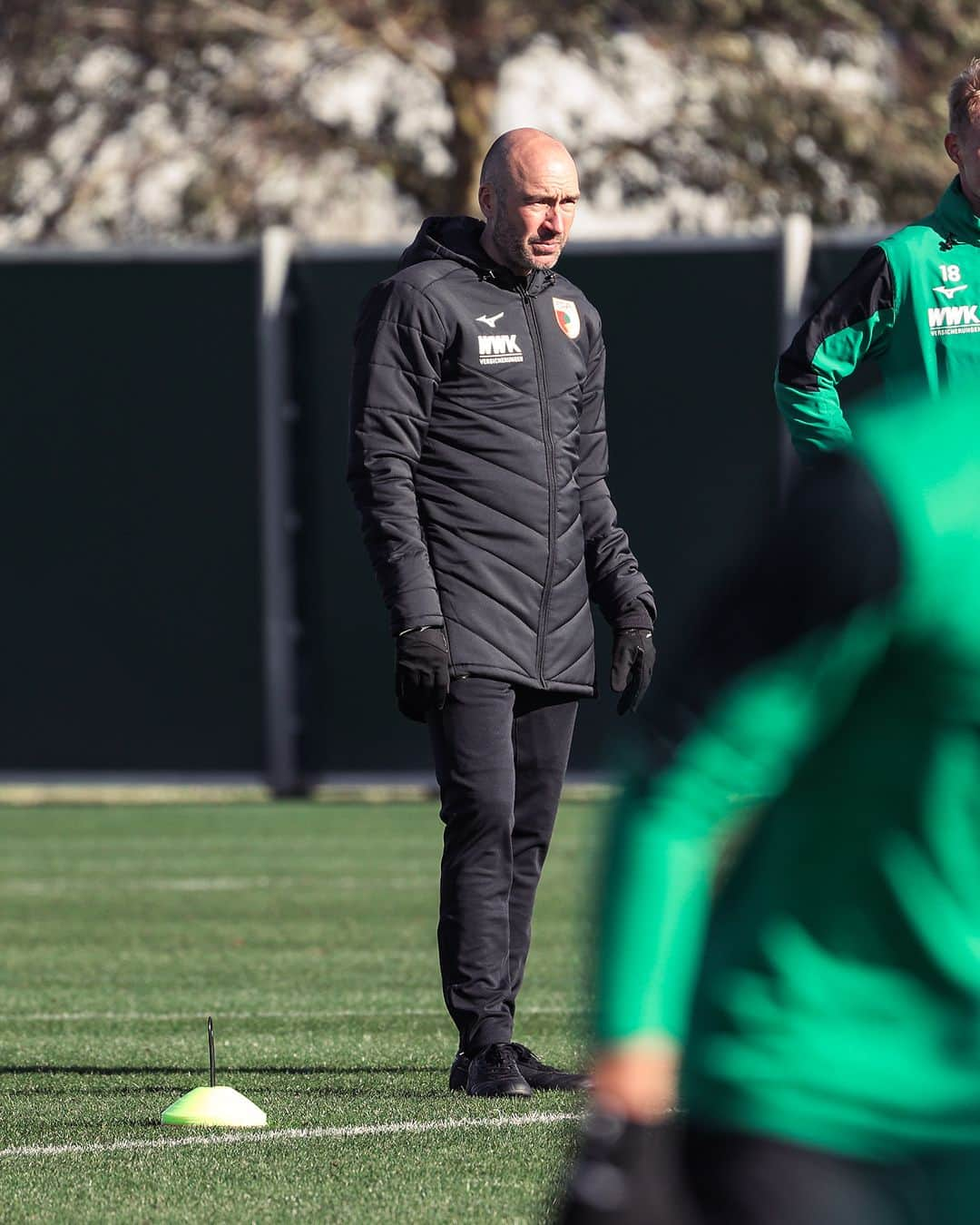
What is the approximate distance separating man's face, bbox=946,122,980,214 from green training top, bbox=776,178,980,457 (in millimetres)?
28

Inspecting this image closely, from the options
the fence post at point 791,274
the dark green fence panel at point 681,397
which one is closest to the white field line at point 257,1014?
the dark green fence panel at point 681,397

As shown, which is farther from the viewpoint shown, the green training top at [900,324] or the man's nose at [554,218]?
the man's nose at [554,218]

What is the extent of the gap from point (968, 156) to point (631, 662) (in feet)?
4.95

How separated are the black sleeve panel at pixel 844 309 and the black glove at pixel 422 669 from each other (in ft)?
3.06

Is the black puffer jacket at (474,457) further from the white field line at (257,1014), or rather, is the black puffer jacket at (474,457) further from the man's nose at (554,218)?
the white field line at (257,1014)

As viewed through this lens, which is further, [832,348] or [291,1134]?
[291,1134]

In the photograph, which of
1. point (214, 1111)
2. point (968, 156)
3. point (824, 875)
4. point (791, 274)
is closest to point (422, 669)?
point (214, 1111)

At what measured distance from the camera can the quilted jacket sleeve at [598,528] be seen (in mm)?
6629

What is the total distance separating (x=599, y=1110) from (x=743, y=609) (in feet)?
1.33

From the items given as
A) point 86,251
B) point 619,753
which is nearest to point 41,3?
point 86,251

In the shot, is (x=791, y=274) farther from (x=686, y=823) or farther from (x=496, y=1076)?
(x=686, y=823)

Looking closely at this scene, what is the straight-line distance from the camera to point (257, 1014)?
8195 mm

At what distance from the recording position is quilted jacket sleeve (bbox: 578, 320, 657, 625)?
663 centimetres

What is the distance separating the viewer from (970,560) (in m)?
2.28
